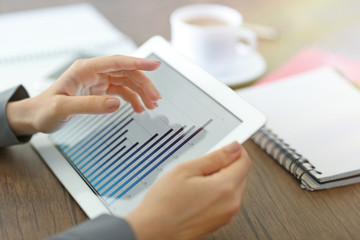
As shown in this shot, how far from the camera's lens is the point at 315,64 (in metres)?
0.96

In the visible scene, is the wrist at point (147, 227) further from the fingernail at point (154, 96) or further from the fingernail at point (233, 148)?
the fingernail at point (154, 96)

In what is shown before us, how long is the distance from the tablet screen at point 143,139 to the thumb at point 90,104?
68 millimetres

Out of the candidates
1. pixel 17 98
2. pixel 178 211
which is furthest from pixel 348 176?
pixel 17 98

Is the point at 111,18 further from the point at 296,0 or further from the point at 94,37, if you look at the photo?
the point at 296,0

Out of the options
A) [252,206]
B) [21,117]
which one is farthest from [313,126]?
[21,117]

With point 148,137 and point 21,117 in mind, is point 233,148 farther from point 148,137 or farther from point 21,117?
point 21,117

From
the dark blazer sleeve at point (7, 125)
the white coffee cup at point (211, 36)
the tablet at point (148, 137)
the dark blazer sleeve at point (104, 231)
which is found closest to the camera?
the dark blazer sleeve at point (104, 231)

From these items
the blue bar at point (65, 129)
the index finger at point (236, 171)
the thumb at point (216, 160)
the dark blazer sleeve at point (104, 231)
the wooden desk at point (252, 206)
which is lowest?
the wooden desk at point (252, 206)

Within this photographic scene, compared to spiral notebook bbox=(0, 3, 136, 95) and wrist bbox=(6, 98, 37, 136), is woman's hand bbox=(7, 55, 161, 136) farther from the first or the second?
spiral notebook bbox=(0, 3, 136, 95)

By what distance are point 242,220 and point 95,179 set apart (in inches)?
8.5

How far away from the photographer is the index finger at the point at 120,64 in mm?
658

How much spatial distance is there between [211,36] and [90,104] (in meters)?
0.36

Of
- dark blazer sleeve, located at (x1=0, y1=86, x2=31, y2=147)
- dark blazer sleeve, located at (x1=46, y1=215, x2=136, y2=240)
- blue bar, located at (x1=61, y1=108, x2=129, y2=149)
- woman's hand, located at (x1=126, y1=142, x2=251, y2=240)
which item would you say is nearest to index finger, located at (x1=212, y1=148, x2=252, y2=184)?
woman's hand, located at (x1=126, y1=142, x2=251, y2=240)

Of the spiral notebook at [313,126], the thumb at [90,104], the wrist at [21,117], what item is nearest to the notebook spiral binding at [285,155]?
the spiral notebook at [313,126]
